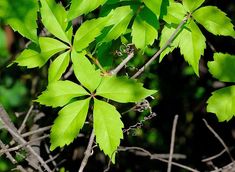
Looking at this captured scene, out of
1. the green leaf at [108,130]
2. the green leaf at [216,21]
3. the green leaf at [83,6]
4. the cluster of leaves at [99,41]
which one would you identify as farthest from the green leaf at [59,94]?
the green leaf at [216,21]

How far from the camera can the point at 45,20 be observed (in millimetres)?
1315

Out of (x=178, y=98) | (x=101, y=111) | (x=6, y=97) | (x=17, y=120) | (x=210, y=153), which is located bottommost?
(x=210, y=153)

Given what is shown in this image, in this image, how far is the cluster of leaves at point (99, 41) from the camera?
1.20 metres

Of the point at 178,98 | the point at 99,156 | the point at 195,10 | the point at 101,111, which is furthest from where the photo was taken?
the point at 178,98

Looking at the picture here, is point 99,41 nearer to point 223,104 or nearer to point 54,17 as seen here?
point 54,17

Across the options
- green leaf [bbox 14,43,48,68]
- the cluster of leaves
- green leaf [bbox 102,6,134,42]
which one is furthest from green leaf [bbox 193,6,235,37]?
green leaf [bbox 14,43,48,68]

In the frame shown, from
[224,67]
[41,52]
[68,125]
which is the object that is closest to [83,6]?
[41,52]

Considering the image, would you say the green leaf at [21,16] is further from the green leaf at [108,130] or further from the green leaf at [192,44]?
the green leaf at [192,44]

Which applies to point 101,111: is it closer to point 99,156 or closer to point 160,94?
point 99,156

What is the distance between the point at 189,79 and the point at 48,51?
1660 mm

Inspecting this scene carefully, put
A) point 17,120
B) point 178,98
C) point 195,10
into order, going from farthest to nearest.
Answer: point 178,98
point 17,120
point 195,10

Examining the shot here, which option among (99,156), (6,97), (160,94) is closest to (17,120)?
(99,156)

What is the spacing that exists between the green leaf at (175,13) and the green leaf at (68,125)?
37cm

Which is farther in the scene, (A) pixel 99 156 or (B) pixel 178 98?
(B) pixel 178 98
